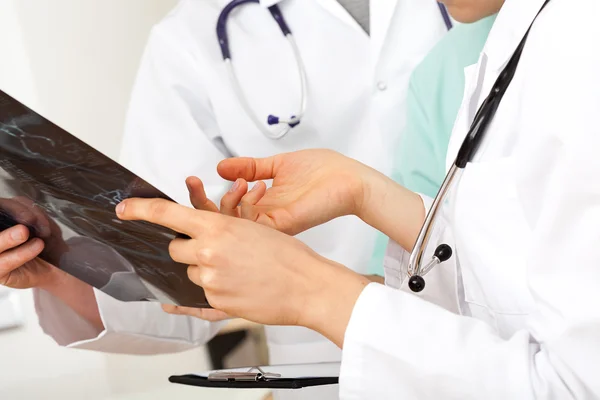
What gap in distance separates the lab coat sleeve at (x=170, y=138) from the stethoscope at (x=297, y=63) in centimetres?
6

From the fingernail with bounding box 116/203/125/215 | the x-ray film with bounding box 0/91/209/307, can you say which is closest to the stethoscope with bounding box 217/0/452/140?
the x-ray film with bounding box 0/91/209/307

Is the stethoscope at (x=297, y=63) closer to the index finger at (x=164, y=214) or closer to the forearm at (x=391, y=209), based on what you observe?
the forearm at (x=391, y=209)

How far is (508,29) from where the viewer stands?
27.4 inches

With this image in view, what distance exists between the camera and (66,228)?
72 centimetres

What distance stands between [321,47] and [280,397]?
1.90ft

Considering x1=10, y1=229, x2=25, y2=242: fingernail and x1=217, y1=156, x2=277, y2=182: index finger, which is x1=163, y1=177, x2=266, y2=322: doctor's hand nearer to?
x1=217, y1=156, x2=277, y2=182: index finger

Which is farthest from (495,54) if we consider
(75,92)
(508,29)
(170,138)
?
(75,92)

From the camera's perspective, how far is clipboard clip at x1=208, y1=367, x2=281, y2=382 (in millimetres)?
706

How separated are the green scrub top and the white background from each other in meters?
0.56

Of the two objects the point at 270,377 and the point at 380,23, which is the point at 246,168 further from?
the point at 380,23

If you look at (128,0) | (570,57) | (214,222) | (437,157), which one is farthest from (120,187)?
(128,0)

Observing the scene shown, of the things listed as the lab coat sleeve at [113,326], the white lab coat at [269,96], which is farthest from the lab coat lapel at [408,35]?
the lab coat sleeve at [113,326]

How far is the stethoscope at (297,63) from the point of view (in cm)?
108

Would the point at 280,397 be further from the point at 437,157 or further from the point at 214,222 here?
the point at 214,222
